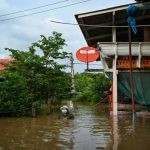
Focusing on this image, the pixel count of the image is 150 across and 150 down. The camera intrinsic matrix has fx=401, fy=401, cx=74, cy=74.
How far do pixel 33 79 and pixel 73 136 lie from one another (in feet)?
35.2

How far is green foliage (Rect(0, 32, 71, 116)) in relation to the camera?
71.5 ft

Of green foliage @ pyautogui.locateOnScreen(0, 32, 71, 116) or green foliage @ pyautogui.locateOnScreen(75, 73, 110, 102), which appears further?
green foliage @ pyautogui.locateOnScreen(75, 73, 110, 102)

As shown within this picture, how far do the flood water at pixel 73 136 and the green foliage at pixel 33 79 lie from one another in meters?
2.82

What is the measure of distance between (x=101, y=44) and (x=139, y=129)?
15.0 feet

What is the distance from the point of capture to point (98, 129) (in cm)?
1661

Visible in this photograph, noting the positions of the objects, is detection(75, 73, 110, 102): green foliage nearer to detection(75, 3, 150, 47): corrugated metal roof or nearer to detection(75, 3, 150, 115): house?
detection(75, 3, 150, 47): corrugated metal roof

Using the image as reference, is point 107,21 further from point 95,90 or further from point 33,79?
point 95,90

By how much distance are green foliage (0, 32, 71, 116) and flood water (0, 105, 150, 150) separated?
2817mm

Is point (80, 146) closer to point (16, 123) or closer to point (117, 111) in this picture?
point (16, 123)

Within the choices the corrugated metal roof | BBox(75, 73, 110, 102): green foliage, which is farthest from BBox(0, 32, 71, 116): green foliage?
BBox(75, 73, 110, 102): green foliage

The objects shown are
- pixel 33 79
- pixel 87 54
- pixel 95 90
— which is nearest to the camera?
pixel 87 54

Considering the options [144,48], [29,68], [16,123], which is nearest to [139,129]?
[144,48]

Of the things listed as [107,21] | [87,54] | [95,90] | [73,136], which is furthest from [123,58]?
[95,90]

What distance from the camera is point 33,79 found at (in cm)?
2445
